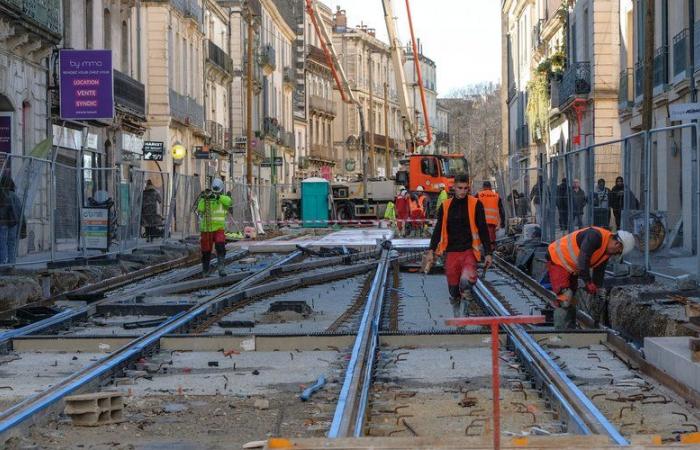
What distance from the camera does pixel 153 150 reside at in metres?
45.2

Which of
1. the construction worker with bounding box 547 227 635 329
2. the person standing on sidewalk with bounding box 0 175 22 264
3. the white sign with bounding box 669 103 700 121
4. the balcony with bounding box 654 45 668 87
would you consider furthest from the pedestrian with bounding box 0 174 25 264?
the balcony with bounding box 654 45 668 87

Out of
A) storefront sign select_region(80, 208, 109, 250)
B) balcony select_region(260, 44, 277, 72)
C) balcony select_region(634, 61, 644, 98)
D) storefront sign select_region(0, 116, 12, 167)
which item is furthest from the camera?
balcony select_region(260, 44, 277, 72)

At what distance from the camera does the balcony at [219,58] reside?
6254 centimetres

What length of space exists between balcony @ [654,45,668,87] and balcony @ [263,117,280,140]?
45.1 metres

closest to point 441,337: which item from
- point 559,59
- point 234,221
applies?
point 234,221

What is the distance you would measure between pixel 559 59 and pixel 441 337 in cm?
4260

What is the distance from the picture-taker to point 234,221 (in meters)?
44.1

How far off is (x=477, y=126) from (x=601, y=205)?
118157 mm

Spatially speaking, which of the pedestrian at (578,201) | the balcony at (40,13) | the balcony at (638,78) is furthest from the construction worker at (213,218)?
the balcony at (638,78)

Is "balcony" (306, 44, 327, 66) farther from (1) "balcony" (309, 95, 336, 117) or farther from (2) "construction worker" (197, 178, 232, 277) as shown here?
(2) "construction worker" (197, 178, 232, 277)

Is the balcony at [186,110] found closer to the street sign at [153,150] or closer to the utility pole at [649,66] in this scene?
the street sign at [153,150]

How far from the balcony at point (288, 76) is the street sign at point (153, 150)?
1857 inches

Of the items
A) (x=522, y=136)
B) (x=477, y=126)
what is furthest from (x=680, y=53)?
(x=477, y=126)

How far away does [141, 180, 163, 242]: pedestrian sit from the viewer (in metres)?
30.1
